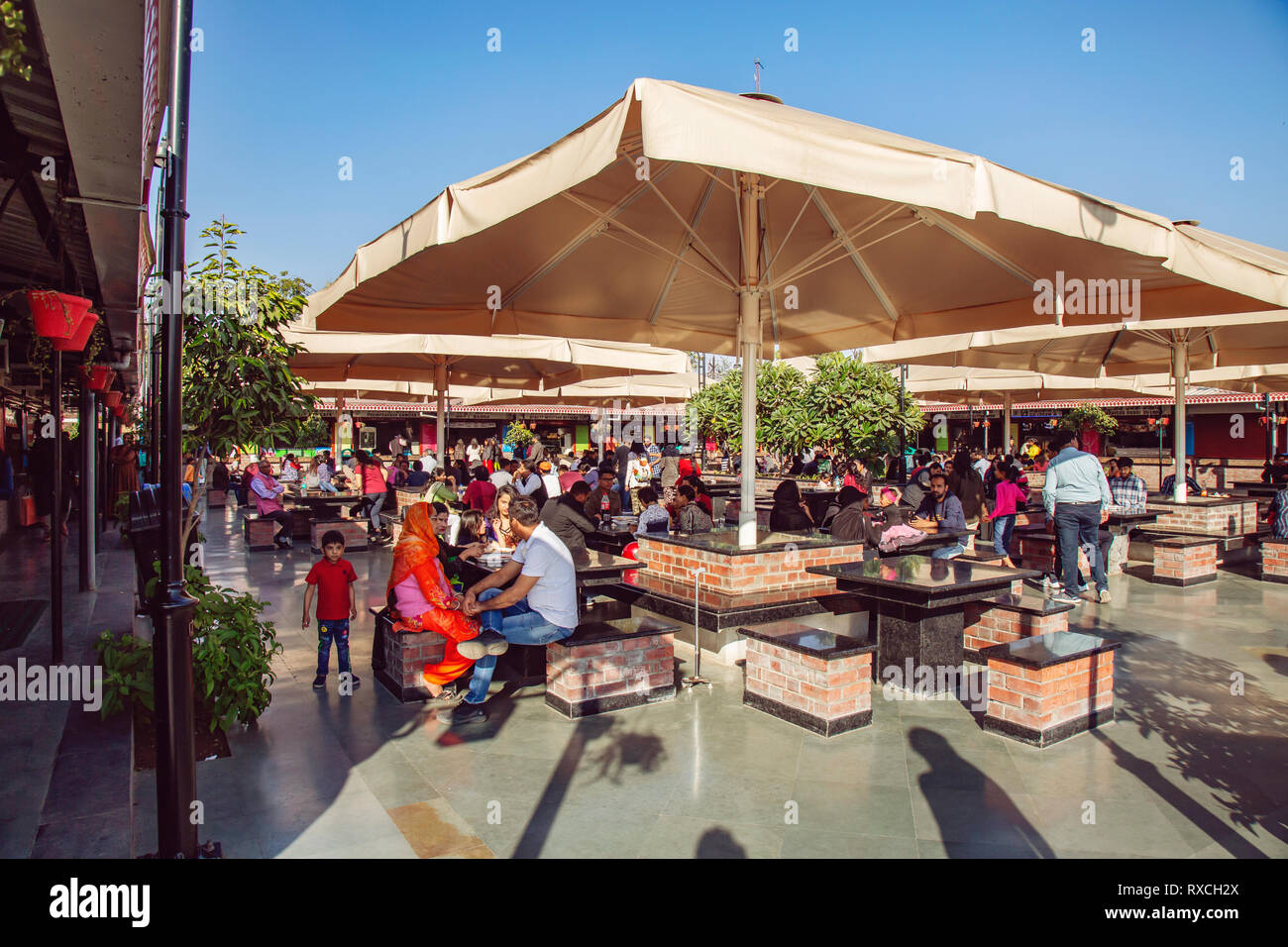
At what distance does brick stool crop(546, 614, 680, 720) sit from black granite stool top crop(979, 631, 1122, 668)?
6.07 feet

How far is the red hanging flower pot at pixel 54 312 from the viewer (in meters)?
4.71

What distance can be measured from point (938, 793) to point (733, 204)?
13.7 feet

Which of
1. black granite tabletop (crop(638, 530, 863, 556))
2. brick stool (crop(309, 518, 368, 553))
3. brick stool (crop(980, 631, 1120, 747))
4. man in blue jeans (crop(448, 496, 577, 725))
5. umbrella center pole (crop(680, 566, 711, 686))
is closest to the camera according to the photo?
brick stool (crop(980, 631, 1120, 747))

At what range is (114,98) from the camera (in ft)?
8.94

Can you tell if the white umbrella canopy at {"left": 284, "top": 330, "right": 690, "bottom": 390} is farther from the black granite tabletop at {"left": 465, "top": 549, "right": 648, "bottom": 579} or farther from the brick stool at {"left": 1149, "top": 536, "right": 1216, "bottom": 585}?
the brick stool at {"left": 1149, "top": 536, "right": 1216, "bottom": 585}

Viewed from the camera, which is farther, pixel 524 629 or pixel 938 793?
pixel 524 629

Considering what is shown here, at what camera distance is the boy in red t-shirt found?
4.94 m

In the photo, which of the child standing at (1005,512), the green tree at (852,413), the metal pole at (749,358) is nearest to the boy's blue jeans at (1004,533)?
the child standing at (1005,512)

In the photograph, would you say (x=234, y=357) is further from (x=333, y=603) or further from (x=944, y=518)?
(x=944, y=518)

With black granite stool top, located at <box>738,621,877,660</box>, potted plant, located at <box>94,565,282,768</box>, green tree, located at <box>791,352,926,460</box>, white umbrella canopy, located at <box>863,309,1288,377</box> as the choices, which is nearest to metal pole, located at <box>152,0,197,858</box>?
potted plant, located at <box>94,565,282,768</box>
